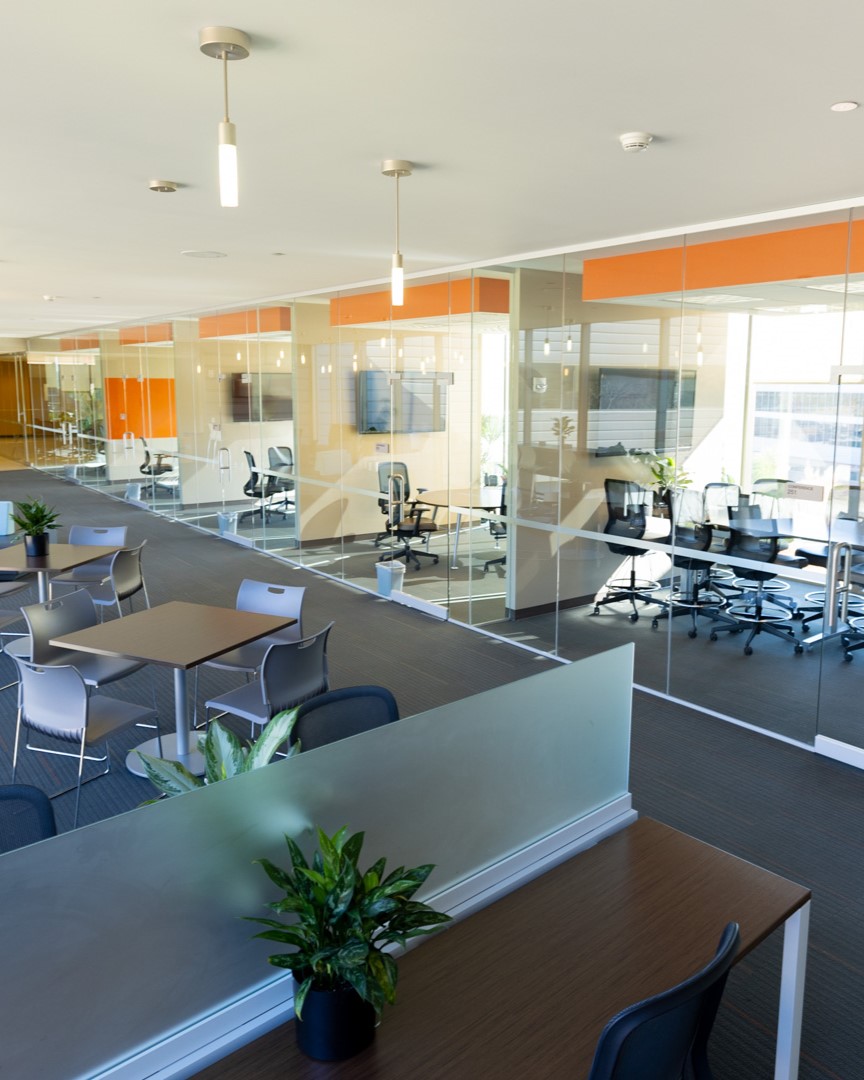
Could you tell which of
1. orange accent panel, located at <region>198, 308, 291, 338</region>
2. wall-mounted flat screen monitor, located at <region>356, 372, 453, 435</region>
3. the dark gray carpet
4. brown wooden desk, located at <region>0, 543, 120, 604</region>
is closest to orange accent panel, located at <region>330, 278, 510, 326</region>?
wall-mounted flat screen monitor, located at <region>356, 372, 453, 435</region>

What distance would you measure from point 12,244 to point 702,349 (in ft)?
15.9

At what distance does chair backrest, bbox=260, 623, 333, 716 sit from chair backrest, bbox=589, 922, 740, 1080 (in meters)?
2.71

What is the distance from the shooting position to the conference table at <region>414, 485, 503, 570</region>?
718cm

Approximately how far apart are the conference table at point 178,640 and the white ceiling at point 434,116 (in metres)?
2.19

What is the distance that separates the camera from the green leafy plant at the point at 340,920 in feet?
5.32

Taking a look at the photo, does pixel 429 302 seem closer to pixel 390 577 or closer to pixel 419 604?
pixel 390 577

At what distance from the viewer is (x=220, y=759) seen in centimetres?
200

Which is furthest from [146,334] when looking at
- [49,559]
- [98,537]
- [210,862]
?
[210,862]

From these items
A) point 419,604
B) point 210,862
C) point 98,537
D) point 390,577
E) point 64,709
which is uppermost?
point 210,862

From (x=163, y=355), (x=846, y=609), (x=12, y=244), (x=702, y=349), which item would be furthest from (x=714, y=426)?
(x=163, y=355)

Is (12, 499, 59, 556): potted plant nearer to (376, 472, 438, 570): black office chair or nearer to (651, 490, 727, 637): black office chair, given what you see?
(376, 472, 438, 570): black office chair

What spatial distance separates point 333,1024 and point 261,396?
951cm

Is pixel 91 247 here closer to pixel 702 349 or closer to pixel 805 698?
pixel 702 349

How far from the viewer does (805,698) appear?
5.09 meters
